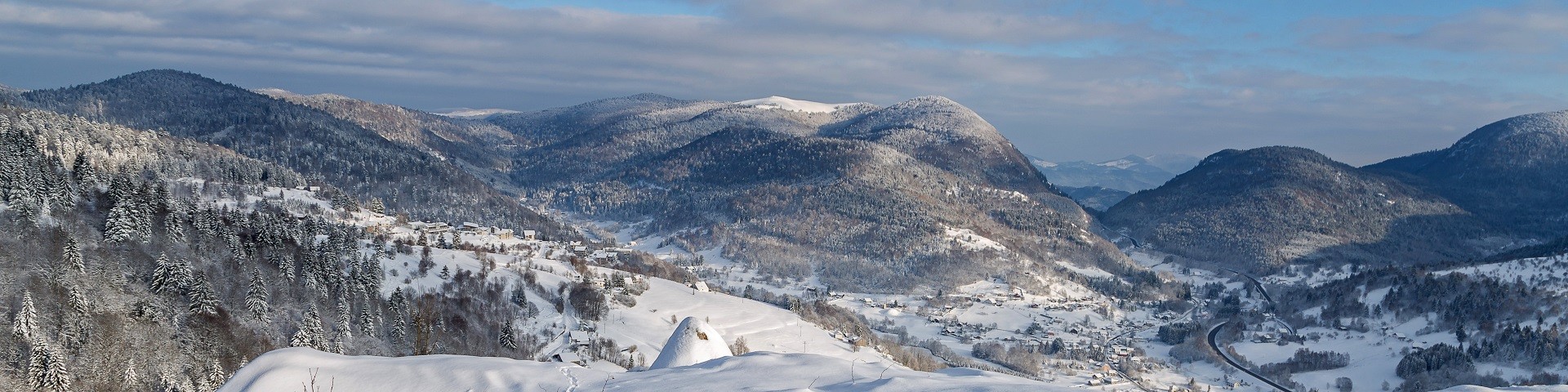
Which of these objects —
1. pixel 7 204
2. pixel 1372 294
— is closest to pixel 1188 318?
pixel 1372 294

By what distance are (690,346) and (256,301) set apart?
4163 cm

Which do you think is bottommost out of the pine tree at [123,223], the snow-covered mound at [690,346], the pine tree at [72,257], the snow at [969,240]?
the snow at [969,240]

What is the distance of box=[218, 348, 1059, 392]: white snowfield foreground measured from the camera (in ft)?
56.9

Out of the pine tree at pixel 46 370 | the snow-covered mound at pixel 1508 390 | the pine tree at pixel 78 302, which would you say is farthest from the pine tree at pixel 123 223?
the snow-covered mound at pixel 1508 390

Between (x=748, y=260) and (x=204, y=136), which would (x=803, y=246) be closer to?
(x=748, y=260)

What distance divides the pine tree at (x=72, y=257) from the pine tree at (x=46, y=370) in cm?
971

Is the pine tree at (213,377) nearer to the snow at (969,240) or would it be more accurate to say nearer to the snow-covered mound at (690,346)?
the snow-covered mound at (690,346)

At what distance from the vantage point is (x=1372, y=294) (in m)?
114

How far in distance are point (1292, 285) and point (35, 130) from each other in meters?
182

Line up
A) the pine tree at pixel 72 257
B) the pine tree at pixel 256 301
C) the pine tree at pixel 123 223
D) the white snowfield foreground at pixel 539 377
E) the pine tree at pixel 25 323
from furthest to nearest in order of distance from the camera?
1. the pine tree at pixel 256 301
2. the pine tree at pixel 123 223
3. the pine tree at pixel 72 257
4. the pine tree at pixel 25 323
5. the white snowfield foreground at pixel 539 377

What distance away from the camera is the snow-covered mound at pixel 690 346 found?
2672 centimetres

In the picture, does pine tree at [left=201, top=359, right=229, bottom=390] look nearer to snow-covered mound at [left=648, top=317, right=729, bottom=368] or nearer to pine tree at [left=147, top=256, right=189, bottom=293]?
pine tree at [left=147, top=256, right=189, bottom=293]

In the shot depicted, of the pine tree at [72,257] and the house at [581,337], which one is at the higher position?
the pine tree at [72,257]

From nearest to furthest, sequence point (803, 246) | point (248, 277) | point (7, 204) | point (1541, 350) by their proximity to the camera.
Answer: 1. point (7, 204)
2. point (248, 277)
3. point (1541, 350)
4. point (803, 246)
